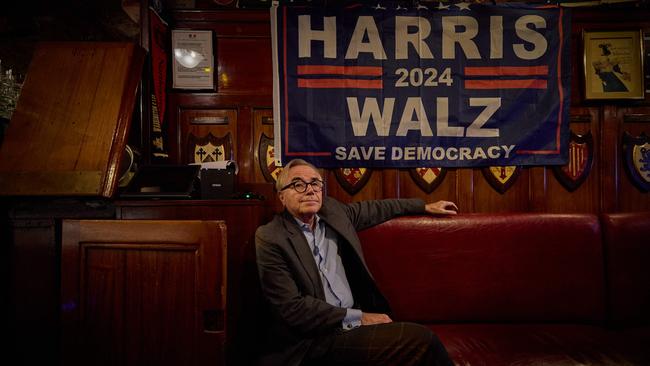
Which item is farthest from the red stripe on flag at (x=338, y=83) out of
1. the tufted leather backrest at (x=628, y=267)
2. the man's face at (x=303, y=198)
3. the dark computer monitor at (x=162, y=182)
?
the tufted leather backrest at (x=628, y=267)

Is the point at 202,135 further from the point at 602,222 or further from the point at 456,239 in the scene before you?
the point at 602,222

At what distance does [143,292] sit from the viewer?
1.56 m

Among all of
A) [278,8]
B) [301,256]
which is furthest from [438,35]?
[301,256]

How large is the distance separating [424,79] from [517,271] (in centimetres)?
135

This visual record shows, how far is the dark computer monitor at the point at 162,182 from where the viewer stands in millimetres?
1776

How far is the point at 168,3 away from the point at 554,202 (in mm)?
3112

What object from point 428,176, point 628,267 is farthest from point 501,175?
point 628,267

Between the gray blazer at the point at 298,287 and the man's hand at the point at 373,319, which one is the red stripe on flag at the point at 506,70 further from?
the man's hand at the point at 373,319

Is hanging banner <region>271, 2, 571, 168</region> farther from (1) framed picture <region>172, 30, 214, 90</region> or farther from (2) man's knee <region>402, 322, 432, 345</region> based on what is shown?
(2) man's knee <region>402, 322, 432, 345</region>

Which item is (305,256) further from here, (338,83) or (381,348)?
(338,83)

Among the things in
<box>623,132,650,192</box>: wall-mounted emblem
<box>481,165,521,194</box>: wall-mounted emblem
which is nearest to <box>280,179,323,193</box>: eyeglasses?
<box>481,165,521,194</box>: wall-mounted emblem

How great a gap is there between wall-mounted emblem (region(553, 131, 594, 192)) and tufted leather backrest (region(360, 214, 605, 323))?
1.63 ft

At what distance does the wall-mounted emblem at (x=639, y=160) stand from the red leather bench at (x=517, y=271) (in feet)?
1.94

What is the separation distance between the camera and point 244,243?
176 cm
